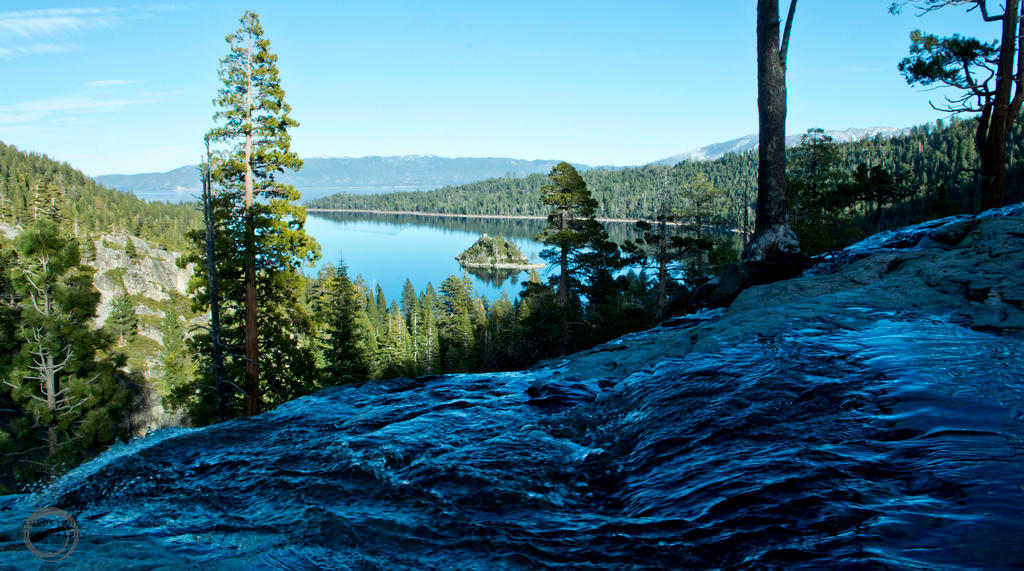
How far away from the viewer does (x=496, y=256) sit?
510 ft

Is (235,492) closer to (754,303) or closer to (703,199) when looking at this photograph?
(754,303)

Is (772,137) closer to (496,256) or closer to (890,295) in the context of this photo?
(890,295)

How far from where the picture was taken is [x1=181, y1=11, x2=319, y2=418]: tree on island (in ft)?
55.5

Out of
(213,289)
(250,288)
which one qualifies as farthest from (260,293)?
(213,289)

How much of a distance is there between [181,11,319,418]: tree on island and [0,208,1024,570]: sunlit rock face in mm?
12400

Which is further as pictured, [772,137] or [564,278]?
[564,278]

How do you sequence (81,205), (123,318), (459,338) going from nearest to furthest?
(459,338) → (123,318) → (81,205)

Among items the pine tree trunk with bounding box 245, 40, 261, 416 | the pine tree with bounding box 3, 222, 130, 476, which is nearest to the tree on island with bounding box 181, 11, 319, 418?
the pine tree trunk with bounding box 245, 40, 261, 416

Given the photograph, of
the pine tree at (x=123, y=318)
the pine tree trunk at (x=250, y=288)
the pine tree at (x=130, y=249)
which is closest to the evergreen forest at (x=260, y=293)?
the pine tree trunk at (x=250, y=288)

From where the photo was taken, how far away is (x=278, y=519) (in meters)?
3.59

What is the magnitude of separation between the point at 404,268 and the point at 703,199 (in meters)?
122

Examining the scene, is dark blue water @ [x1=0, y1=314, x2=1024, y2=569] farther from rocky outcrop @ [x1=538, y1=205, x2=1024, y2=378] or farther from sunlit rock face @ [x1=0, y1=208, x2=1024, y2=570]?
rocky outcrop @ [x1=538, y1=205, x2=1024, y2=378]

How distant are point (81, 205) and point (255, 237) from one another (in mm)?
143805

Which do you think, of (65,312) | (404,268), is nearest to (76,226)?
(404,268)
